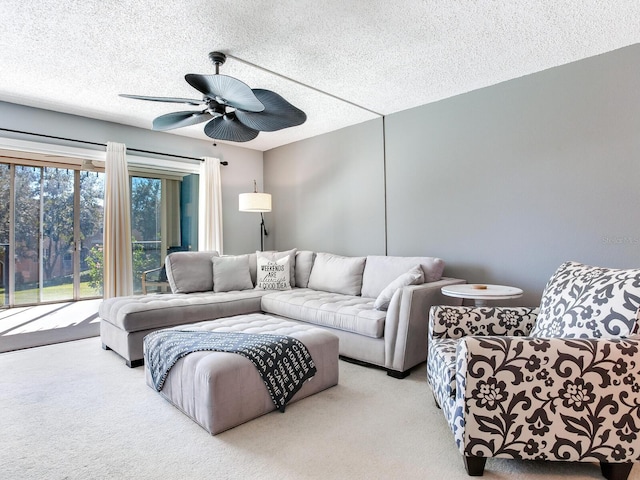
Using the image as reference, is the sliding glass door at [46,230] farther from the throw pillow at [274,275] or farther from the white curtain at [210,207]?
the throw pillow at [274,275]

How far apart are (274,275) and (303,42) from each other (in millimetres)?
2506

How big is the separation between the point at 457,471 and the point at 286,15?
2.62m

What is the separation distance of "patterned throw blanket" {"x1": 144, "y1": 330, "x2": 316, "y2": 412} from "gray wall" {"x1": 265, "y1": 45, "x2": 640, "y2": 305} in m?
2.02

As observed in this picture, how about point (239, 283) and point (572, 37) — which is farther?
point (239, 283)

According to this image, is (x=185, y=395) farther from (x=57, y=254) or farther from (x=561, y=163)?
(x=57, y=254)

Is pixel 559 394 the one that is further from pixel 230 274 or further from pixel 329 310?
pixel 230 274

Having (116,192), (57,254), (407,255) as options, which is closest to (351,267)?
(407,255)

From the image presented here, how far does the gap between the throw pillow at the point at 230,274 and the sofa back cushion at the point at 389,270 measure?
4.65 feet

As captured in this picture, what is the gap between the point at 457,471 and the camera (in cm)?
163

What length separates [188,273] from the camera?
4055 millimetres

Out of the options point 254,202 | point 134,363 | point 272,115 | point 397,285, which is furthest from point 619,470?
point 254,202

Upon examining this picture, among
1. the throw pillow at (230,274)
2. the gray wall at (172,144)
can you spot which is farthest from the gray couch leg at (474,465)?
the gray wall at (172,144)

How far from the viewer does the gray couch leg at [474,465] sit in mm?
1585

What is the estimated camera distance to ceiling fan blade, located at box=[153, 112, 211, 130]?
2.71m
